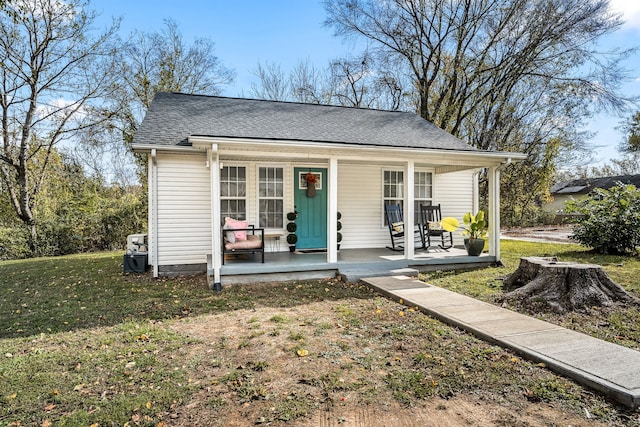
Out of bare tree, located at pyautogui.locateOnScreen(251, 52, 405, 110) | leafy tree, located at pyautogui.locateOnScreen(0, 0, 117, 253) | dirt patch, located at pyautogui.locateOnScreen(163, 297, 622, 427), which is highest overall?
bare tree, located at pyautogui.locateOnScreen(251, 52, 405, 110)

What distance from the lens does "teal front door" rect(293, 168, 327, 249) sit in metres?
8.23

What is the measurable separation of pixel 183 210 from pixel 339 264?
3.20 meters

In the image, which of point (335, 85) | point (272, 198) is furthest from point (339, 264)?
point (335, 85)

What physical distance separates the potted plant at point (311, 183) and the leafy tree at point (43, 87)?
9.25 metres

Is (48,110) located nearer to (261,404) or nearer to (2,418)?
(2,418)

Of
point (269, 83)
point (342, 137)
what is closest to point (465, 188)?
point (342, 137)

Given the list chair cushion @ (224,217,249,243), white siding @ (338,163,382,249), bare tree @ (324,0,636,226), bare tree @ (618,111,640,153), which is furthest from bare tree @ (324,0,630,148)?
bare tree @ (618,111,640,153)

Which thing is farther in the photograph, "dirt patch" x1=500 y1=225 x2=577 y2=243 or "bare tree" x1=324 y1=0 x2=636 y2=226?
"bare tree" x1=324 y1=0 x2=636 y2=226

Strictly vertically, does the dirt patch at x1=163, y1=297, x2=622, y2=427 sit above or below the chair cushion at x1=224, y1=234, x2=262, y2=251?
below

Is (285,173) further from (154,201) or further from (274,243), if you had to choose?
(154,201)

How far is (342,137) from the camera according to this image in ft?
25.3

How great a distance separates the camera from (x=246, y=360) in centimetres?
320

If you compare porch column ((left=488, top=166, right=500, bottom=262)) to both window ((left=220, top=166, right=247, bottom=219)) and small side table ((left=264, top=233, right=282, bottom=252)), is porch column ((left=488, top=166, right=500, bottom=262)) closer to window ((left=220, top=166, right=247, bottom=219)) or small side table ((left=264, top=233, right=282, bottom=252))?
small side table ((left=264, top=233, right=282, bottom=252))

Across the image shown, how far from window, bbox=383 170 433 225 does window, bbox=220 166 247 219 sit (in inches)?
134
